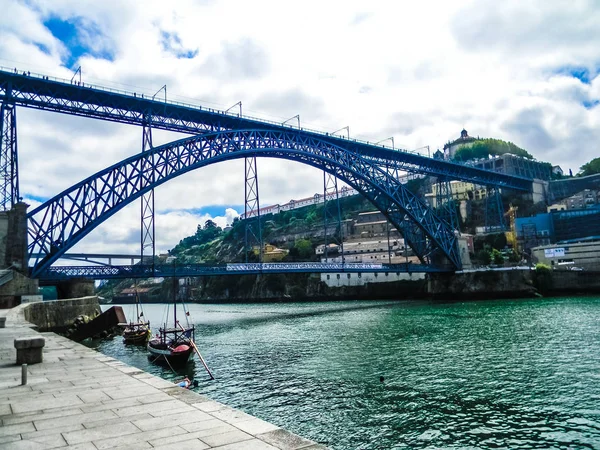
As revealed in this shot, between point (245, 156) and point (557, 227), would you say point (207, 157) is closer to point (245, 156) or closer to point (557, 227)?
point (245, 156)

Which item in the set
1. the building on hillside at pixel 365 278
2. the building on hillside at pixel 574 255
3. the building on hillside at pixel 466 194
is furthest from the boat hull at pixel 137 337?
the building on hillside at pixel 466 194

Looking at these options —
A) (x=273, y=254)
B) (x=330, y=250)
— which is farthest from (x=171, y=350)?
(x=330, y=250)

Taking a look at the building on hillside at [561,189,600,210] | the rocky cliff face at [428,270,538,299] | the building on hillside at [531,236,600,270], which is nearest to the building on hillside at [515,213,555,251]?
the building on hillside at [531,236,600,270]

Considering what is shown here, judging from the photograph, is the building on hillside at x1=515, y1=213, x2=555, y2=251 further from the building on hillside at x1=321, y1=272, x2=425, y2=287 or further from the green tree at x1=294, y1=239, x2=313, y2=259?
the green tree at x1=294, y1=239, x2=313, y2=259

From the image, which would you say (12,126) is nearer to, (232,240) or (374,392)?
(374,392)

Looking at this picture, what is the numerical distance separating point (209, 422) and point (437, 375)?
11.9m

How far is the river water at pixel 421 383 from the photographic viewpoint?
34.4 ft

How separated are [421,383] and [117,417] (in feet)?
36.4

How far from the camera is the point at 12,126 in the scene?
32.2 metres

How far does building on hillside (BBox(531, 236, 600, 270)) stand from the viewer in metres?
59.2

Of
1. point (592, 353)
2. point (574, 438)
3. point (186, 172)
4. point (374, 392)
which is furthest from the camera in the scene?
point (186, 172)

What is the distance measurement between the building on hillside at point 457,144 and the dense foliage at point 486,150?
7033mm

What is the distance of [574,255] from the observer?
198 ft

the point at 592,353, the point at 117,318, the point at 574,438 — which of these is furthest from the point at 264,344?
the point at 574,438
